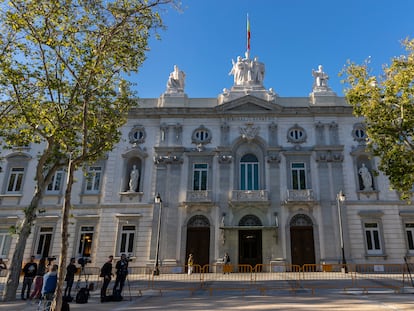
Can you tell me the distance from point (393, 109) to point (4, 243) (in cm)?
2762

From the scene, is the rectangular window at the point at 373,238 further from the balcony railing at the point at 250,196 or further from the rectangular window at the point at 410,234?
the balcony railing at the point at 250,196

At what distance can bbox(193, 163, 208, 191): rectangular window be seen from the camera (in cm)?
2526

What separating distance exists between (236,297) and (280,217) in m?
12.3

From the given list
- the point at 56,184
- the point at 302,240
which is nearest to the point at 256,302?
the point at 302,240

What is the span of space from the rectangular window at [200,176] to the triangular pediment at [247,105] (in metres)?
5.22

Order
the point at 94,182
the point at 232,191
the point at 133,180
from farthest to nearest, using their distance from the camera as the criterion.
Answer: the point at 94,182 → the point at 133,180 → the point at 232,191

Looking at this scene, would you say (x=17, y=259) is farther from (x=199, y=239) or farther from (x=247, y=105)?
(x=247, y=105)

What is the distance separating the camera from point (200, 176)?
2556cm

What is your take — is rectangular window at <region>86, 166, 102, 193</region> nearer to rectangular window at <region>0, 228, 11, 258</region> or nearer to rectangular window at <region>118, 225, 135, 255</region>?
rectangular window at <region>118, 225, 135, 255</region>

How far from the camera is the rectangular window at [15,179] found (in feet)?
83.7

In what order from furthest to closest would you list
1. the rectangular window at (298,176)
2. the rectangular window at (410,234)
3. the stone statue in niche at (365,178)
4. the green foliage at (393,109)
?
the rectangular window at (298,176), the stone statue in niche at (365,178), the rectangular window at (410,234), the green foliage at (393,109)

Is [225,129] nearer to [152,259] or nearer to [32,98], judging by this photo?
[152,259]

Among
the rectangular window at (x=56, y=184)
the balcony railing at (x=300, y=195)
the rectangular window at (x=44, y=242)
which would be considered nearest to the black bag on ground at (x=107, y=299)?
the rectangular window at (x=44, y=242)

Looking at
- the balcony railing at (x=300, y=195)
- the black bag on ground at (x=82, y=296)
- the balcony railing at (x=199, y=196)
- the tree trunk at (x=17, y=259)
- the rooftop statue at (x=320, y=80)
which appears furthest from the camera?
the rooftop statue at (x=320, y=80)
